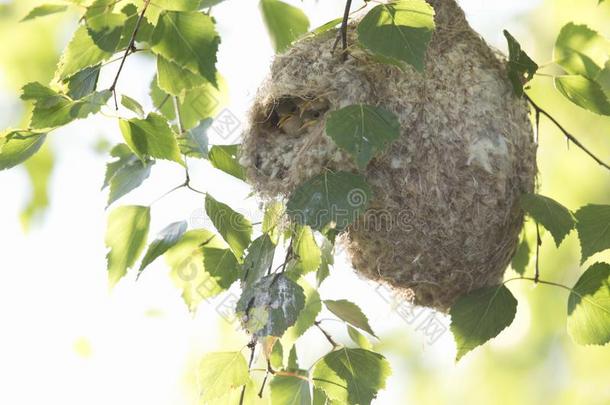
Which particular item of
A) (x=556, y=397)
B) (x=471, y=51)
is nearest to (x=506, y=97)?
(x=471, y=51)

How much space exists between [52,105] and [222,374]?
57 cm

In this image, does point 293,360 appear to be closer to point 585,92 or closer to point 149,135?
point 149,135

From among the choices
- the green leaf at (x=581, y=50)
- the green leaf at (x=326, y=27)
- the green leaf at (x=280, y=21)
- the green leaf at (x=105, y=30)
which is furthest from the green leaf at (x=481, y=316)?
the green leaf at (x=105, y=30)

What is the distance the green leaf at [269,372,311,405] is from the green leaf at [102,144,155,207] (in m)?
0.45

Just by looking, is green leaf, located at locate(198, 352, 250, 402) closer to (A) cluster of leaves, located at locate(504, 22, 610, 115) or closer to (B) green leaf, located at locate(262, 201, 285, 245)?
(B) green leaf, located at locate(262, 201, 285, 245)

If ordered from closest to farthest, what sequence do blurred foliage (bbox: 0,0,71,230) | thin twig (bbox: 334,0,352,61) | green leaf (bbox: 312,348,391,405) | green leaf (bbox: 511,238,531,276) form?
thin twig (bbox: 334,0,352,61) < green leaf (bbox: 312,348,391,405) < green leaf (bbox: 511,238,531,276) < blurred foliage (bbox: 0,0,71,230)

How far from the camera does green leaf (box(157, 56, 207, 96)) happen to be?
1.37 metres

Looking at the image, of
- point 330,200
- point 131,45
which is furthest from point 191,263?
point 131,45

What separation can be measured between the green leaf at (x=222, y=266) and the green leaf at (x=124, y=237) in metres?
0.13

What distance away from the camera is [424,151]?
59.7 inches

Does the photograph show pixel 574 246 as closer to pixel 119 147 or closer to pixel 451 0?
pixel 451 0

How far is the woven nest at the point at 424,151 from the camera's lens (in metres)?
1.51

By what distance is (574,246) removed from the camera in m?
3.25

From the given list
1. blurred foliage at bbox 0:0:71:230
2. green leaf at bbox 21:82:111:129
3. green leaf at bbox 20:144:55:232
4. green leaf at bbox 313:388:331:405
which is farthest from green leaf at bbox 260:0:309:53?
green leaf at bbox 20:144:55:232
